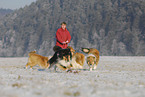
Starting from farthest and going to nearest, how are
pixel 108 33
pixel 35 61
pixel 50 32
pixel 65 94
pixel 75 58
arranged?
pixel 50 32 < pixel 108 33 < pixel 35 61 < pixel 75 58 < pixel 65 94

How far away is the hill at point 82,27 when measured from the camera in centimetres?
6294

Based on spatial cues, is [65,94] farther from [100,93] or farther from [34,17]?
[34,17]

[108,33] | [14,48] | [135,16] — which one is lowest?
[14,48]

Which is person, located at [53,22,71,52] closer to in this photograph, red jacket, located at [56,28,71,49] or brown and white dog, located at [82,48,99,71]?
red jacket, located at [56,28,71,49]

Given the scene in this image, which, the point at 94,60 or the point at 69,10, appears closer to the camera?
the point at 94,60

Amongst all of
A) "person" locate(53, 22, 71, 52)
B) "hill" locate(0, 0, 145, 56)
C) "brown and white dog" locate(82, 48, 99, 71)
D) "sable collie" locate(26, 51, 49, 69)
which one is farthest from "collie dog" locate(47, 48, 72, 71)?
"hill" locate(0, 0, 145, 56)

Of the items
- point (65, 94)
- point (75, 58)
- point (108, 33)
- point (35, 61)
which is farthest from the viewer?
point (108, 33)

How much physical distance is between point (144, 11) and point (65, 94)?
69.0 meters

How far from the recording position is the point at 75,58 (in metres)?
12.0

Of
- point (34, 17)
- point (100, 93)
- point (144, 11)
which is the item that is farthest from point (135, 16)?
point (100, 93)

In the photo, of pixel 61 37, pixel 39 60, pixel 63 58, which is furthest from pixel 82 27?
pixel 63 58

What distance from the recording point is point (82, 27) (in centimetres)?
7019

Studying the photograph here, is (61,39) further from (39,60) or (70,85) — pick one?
(70,85)

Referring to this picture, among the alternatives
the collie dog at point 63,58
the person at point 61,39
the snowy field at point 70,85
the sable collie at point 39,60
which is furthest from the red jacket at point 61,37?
the sable collie at point 39,60
